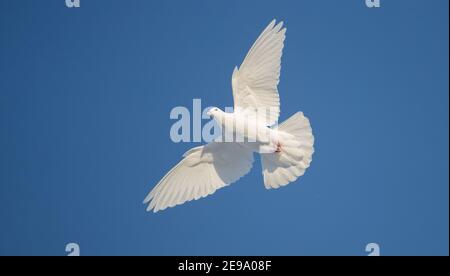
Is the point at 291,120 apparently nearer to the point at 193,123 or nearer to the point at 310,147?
the point at 310,147

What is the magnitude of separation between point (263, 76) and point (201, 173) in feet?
7.12

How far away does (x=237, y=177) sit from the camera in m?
14.0

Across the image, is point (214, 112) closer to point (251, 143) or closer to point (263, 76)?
point (251, 143)

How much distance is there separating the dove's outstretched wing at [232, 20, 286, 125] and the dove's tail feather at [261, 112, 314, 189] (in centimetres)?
41

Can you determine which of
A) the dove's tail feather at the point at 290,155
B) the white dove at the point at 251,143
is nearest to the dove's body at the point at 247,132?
the white dove at the point at 251,143

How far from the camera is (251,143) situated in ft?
44.7

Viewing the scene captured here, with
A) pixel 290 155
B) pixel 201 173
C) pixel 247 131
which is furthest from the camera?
pixel 201 173

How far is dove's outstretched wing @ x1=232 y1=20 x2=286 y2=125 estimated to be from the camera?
13570mm

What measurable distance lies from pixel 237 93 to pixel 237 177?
159 centimetres

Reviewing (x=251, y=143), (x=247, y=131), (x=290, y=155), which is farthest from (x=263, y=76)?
(x=290, y=155)

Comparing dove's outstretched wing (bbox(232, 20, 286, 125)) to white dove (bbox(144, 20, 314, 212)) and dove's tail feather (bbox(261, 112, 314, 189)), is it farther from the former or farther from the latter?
dove's tail feather (bbox(261, 112, 314, 189))

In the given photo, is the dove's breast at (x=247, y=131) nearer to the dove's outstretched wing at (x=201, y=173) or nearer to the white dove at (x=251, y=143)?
the white dove at (x=251, y=143)
